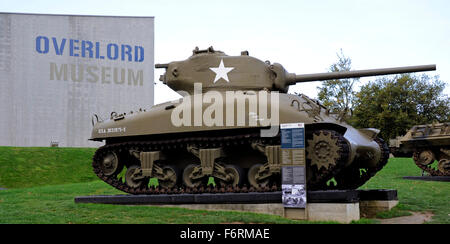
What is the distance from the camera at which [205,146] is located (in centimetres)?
1393

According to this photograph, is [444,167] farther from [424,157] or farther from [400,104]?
[400,104]

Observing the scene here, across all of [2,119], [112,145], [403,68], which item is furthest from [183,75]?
[2,119]

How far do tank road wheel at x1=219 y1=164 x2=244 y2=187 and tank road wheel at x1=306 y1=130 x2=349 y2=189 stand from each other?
189cm

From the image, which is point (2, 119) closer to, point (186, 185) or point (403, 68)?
point (186, 185)

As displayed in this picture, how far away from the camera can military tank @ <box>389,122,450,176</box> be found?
2594cm

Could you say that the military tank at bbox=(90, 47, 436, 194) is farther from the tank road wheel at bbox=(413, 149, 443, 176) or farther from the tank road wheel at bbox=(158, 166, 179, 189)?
the tank road wheel at bbox=(413, 149, 443, 176)

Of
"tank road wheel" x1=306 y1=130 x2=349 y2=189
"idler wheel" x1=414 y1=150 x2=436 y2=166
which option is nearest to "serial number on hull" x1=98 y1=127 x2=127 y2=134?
"tank road wheel" x1=306 y1=130 x2=349 y2=189

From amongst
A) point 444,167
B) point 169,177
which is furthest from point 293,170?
point 444,167

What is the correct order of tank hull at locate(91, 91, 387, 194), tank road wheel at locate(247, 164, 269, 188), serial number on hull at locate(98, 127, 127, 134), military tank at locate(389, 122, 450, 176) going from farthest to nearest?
1. military tank at locate(389, 122, 450, 176)
2. serial number on hull at locate(98, 127, 127, 134)
3. tank road wheel at locate(247, 164, 269, 188)
4. tank hull at locate(91, 91, 387, 194)

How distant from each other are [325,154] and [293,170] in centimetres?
87

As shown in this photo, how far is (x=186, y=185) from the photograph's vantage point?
1448cm

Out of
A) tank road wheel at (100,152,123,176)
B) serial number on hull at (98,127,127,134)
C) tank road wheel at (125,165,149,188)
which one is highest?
serial number on hull at (98,127,127,134)

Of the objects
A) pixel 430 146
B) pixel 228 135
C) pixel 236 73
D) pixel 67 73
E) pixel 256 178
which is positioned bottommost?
pixel 256 178
